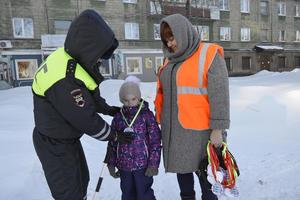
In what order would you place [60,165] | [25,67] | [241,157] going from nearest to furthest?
[60,165], [241,157], [25,67]

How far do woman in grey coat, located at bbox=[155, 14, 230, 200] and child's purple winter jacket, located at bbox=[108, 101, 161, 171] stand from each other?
109 millimetres

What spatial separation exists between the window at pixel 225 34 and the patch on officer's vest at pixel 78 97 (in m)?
27.7

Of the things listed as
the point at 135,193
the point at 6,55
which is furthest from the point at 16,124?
the point at 6,55

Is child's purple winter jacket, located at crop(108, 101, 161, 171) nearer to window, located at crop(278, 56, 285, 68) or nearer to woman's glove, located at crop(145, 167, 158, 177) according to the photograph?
woman's glove, located at crop(145, 167, 158, 177)

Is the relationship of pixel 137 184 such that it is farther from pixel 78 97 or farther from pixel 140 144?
pixel 78 97

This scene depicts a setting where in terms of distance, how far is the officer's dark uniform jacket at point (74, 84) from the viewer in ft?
6.56

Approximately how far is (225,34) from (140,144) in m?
27.6

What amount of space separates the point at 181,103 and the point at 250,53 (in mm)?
29294

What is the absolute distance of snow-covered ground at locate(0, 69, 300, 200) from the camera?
3.25 m

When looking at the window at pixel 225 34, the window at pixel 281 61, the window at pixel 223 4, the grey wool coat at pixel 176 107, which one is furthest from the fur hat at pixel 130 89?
the window at pixel 281 61

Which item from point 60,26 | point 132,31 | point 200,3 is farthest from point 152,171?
point 200,3

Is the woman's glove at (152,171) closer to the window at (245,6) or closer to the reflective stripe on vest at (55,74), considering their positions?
the reflective stripe on vest at (55,74)

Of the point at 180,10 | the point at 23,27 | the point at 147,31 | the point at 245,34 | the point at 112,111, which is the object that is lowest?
the point at 112,111

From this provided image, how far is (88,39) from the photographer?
204 centimetres
